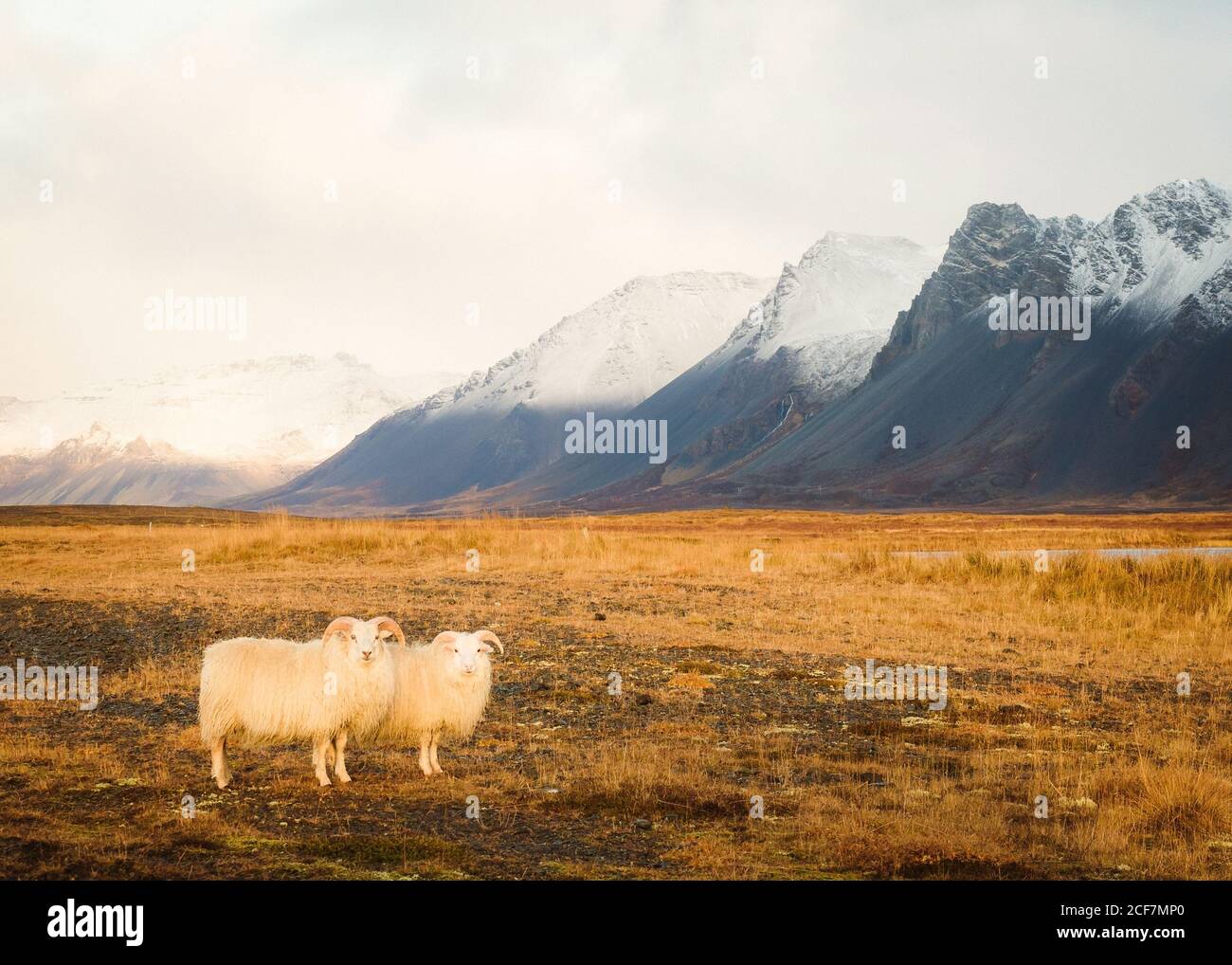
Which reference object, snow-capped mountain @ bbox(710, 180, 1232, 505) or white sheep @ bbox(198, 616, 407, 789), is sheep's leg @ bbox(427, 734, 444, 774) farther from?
snow-capped mountain @ bbox(710, 180, 1232, 505)

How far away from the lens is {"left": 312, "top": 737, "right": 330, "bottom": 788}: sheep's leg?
11.5m

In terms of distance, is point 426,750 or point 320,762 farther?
point 426,750

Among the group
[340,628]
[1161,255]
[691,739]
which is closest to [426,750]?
[340,628]

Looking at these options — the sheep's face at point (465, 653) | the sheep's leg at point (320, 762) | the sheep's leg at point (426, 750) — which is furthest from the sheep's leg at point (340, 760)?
the sheep's face at point (465, 653)

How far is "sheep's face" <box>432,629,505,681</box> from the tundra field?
3.42ft

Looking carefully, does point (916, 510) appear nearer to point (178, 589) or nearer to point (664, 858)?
point (178, 589)

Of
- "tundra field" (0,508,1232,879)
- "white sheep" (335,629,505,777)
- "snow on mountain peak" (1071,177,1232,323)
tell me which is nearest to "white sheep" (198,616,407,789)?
"white sheep" (335,629,505,777)

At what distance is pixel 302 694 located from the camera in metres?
11.8

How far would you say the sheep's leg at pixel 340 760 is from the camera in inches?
460

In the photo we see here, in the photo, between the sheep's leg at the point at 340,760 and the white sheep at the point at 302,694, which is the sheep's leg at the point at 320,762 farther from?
the sheep's leg at the point at 340,760

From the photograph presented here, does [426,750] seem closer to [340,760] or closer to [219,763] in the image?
[340,760]

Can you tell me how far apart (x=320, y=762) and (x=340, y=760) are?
0.22 meters
